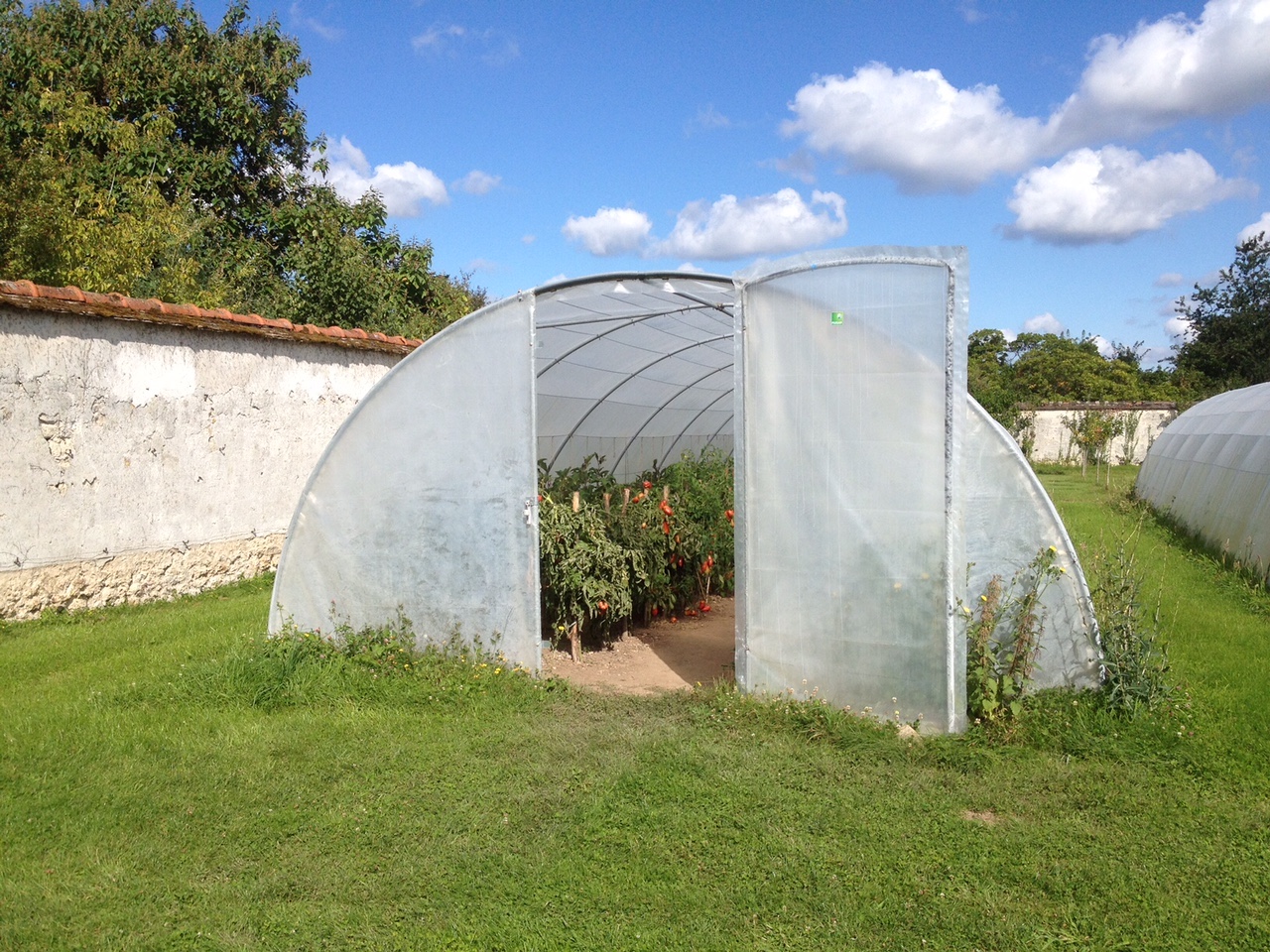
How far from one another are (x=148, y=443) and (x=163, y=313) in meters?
1.14

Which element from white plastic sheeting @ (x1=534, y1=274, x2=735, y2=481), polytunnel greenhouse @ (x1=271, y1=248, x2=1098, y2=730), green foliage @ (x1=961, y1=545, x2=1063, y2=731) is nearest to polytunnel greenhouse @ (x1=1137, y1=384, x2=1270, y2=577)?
green foliage @ (x1=961, y1=545, x2=1063, y2=731)

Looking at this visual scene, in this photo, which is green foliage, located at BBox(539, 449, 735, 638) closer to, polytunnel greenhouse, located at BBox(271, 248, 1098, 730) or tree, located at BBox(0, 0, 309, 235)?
polytunnel greenhouse, located at BBox(271, 248, 1098, 730)

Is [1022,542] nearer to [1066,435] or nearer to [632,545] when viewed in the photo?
[632,545]

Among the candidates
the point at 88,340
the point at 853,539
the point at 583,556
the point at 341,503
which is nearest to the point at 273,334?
the point at 88,340

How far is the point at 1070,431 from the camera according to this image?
27062mm

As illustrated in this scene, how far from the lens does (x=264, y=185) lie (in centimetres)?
1866

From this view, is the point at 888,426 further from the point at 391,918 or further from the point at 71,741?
the point at 71,741

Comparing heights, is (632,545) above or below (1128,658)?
above

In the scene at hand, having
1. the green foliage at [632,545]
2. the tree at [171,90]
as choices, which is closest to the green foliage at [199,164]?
the tree at [171,90]

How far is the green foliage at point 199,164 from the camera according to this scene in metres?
13.7

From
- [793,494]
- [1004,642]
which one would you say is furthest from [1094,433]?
[793,494]

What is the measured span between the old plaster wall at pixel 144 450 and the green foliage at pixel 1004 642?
267 inches

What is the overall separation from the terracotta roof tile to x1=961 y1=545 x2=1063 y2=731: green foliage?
6.89 meters

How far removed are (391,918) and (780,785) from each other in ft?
6.14
